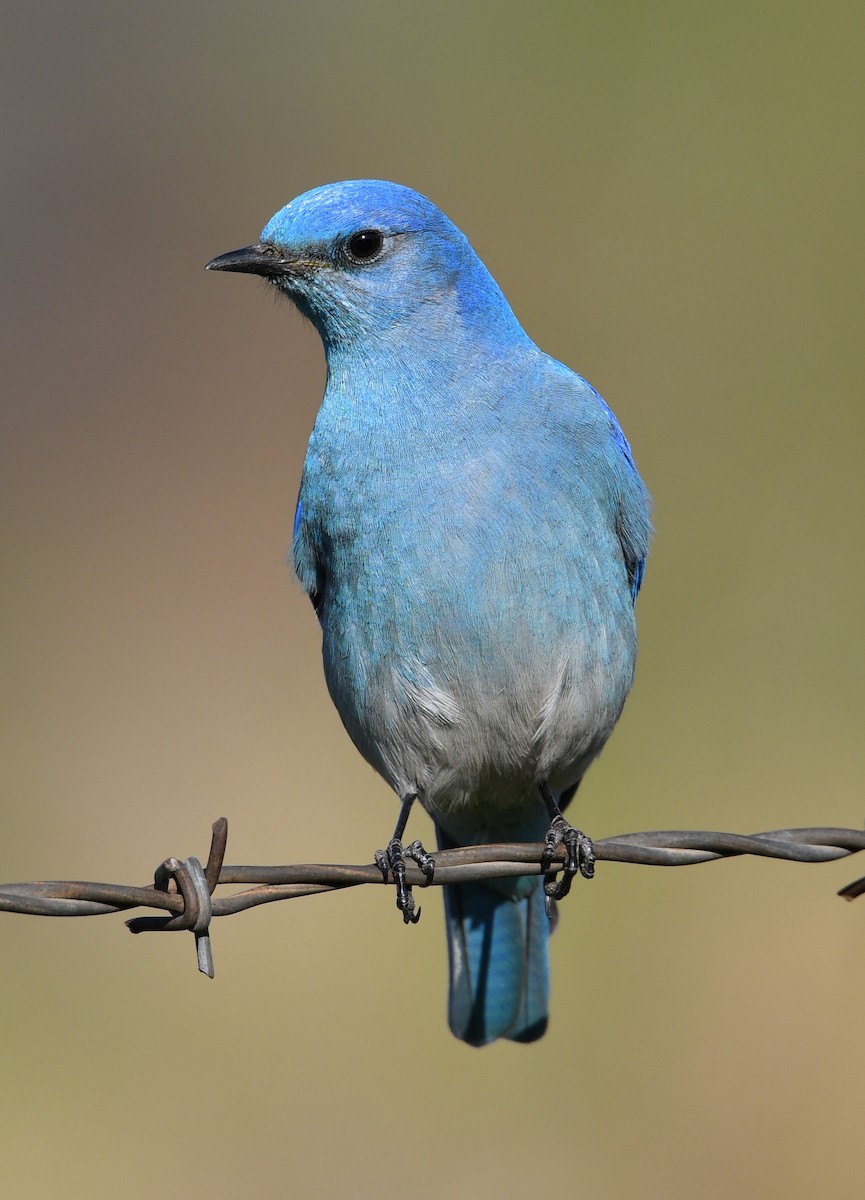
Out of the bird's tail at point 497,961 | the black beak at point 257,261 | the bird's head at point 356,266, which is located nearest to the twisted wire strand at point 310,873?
the bird's tail at point 497,961

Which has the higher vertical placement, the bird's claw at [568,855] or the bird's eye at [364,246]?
the bird's eye at [364,246]

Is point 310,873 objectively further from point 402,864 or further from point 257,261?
point 257,261

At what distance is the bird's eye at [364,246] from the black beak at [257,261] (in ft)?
0.86

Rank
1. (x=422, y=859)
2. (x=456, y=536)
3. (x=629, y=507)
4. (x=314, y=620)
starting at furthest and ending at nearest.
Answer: (x=314, y=620) < (x=629, y=507) < (x=456, y=536) < (x=422, y=859)

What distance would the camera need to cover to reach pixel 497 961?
5.59m

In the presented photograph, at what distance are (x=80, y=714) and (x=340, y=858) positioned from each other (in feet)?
6.13

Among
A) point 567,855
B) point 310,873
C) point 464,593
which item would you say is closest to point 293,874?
point 310,873

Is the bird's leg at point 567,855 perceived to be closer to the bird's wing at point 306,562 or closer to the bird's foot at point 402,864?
the bird's foot at point 402,864

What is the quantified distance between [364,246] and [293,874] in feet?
8.84

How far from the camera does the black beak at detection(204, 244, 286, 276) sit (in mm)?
5242

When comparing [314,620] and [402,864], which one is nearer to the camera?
[402,864]

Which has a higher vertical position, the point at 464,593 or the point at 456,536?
the point at 456,536

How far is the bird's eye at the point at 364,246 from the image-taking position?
5.28 meters

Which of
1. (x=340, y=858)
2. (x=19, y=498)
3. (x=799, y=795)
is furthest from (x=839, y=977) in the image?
(x=19, y=498)
